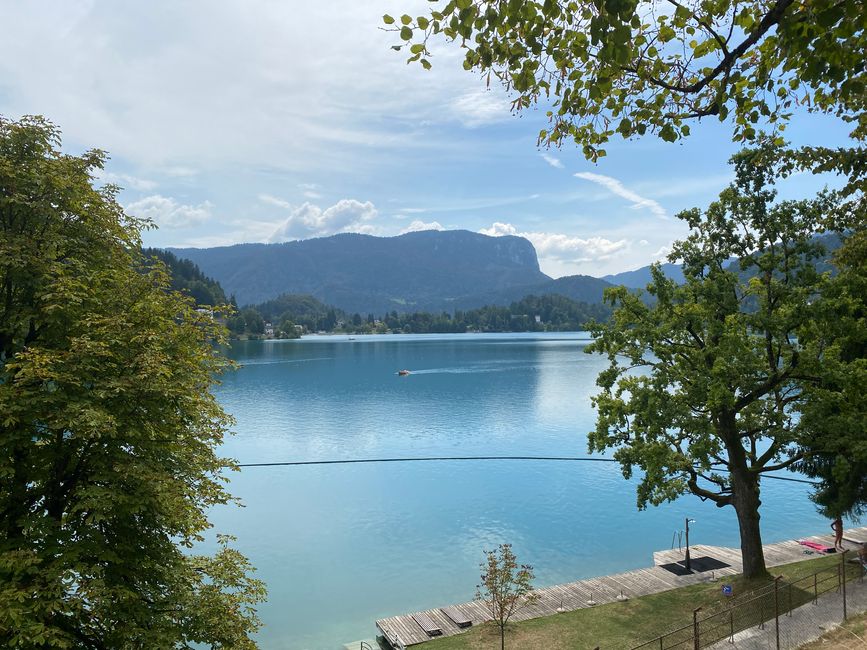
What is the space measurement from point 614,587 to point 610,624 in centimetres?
428

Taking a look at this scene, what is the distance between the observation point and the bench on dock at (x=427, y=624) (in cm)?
2030

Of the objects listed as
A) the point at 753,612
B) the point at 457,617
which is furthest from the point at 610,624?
the point at 457,617

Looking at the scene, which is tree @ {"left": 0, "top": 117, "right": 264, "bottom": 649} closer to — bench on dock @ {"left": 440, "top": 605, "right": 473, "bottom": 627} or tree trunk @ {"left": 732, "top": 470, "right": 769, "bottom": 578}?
bench on dock @ {"left": 440, "top": 605, "right": 473, "bottom": 627}

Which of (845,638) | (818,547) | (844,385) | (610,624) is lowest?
(818,547)

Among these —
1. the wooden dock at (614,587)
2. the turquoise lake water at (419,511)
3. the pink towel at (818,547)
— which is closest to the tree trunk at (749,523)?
the wooden dock at (614,587)

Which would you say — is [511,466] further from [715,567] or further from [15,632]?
[15,632]

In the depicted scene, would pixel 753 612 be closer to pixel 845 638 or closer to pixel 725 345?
pixel 845 638

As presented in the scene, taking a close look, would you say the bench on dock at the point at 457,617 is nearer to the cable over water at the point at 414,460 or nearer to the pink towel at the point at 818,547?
the pink towel at the point at 818,547

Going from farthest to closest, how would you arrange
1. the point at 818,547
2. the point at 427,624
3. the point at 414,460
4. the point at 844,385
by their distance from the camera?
the point at 414,460 < the point at 818,547 < the point at 427,624 < the point at 844,385

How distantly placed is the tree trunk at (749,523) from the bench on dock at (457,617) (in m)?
10.9

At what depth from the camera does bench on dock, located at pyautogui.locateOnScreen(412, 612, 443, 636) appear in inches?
799

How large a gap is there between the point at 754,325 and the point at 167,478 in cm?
1904

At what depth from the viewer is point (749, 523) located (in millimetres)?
21078

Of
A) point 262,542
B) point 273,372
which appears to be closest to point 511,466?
point 262,542
